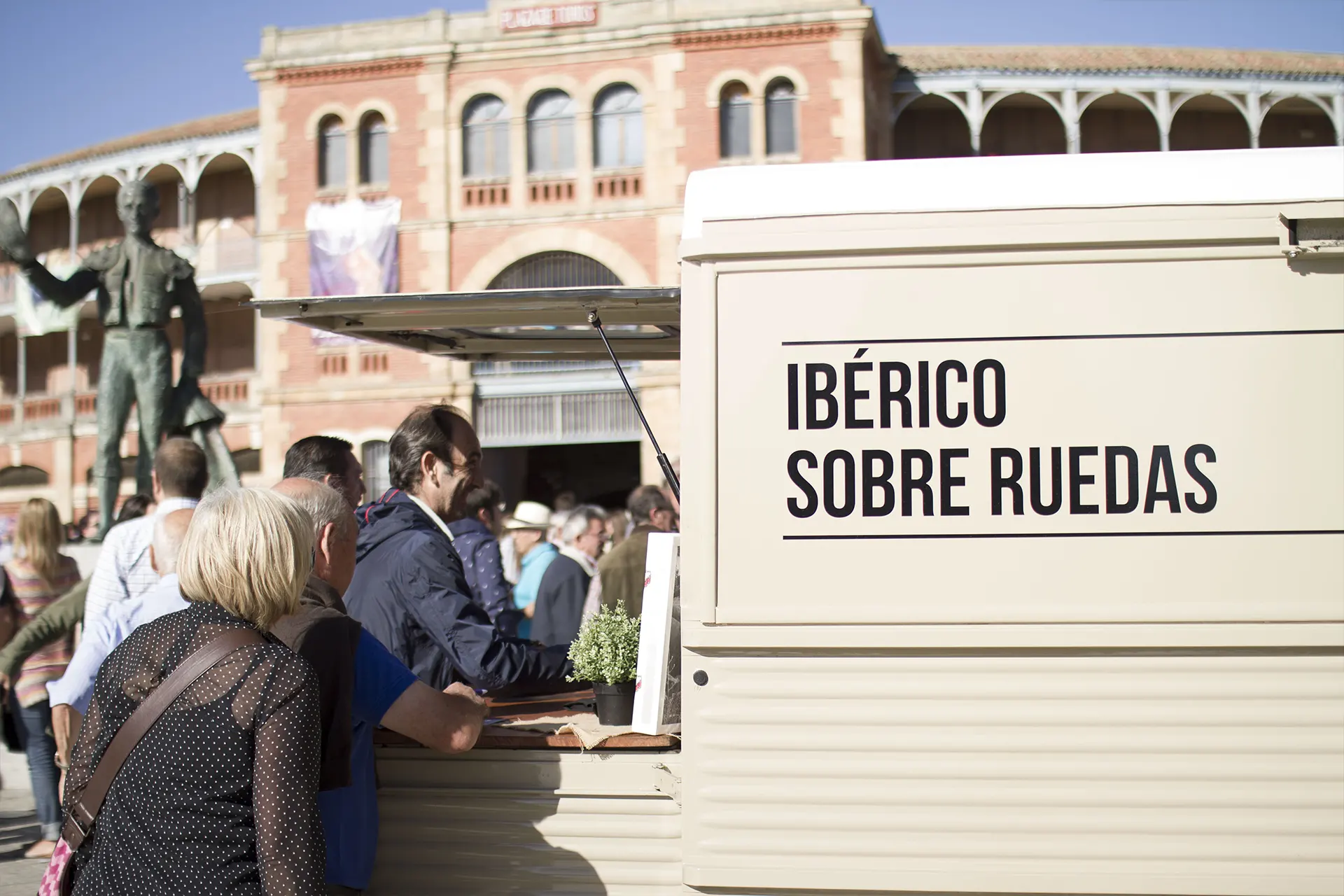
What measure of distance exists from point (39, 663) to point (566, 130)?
1884cm

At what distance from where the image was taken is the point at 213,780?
234cm

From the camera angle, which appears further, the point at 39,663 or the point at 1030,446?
the point at 39,663

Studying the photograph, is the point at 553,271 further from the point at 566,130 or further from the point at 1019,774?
the point at 1019,774

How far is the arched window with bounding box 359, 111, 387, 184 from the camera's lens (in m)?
24.5

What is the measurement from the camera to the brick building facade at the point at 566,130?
74.8 ft

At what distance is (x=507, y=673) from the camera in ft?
11.6

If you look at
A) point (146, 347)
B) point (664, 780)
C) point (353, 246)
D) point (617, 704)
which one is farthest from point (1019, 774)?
point (353, 246)

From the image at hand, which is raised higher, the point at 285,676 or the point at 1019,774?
the point at 285,676

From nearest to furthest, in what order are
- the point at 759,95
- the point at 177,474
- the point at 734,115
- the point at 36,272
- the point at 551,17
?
the point at 177,474 < the point at 36,272 < the point at 759,95 < the point at 734,115 < the point at 551,17

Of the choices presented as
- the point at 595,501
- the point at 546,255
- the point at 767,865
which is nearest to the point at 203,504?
the point at 767,865

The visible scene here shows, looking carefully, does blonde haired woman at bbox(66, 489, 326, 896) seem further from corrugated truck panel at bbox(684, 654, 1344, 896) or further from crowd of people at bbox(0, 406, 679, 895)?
corrugated truck panel at bbox(684, 654, 1344, 896)

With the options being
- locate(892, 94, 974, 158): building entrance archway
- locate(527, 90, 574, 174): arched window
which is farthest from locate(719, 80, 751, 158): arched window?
locate(892, 94, 974, 158): building entrance archway

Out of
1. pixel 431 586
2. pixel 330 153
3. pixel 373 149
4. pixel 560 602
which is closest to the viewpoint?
pixel 431 586

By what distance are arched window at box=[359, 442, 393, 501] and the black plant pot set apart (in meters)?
21.0
